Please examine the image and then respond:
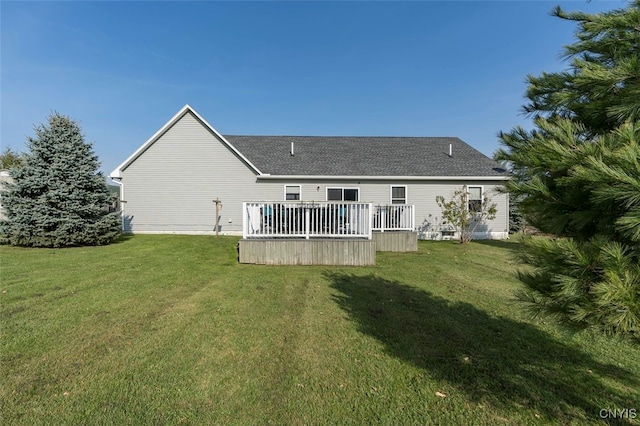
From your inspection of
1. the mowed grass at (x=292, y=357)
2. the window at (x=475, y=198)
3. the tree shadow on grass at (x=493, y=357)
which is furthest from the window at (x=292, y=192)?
the tree shadow on grass at (x=493, y=357)

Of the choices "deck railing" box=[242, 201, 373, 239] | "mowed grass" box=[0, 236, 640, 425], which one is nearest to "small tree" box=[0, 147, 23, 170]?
"mowed grass" box=[0, 236, 640, 425]

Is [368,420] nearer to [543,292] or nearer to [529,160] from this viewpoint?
[543,292]

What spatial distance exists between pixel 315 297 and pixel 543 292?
12.7ft

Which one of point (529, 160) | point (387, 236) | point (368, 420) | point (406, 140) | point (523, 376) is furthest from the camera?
point (406, 140)

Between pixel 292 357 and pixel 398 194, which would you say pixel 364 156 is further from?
pixel 292 357

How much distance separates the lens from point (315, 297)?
534cm

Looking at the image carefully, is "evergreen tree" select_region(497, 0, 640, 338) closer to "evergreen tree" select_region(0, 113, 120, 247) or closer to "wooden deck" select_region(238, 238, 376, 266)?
"wooden deck" select_region(238, 238, 376, 266)

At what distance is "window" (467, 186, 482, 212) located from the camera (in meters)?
14.3

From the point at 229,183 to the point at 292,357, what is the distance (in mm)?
12116

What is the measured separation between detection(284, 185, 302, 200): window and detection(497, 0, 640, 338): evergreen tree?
12.6 m

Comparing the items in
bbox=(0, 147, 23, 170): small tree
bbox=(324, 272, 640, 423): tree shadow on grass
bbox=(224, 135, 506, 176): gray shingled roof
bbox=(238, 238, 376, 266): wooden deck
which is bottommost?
bbox=(324, 272, 640, 423): tree shadow on grass

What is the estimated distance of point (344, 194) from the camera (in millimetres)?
14578

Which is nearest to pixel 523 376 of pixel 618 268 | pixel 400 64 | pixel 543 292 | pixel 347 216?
pixel 543 292

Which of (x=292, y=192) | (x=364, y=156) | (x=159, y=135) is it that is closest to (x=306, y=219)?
(x=292, y=192)
